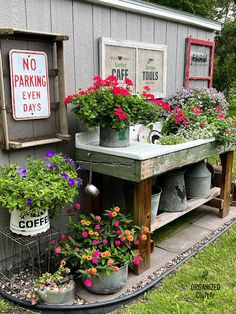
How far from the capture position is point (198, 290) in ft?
7.64

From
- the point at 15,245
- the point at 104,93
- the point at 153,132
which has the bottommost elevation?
the point at 15,245

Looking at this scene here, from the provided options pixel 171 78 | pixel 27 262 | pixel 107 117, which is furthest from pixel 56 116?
pixel 171 78

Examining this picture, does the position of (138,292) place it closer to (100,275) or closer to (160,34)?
(100,275)

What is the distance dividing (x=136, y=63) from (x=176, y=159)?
110 cm

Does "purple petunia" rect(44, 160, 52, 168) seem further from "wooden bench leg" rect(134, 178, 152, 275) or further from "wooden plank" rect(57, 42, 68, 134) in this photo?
"wooden bench leg" rect(134, 178, 152, 275)

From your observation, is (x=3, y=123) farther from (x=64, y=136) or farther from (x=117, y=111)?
(x=117, y=111)

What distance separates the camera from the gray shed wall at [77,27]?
7.52 feet

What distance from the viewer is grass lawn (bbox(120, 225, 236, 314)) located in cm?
213

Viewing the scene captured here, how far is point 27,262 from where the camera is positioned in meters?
2.61

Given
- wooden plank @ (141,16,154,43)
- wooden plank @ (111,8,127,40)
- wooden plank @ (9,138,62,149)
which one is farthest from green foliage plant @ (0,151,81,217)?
wooden plank @ (141,16,154,43)

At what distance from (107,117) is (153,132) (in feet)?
2.60

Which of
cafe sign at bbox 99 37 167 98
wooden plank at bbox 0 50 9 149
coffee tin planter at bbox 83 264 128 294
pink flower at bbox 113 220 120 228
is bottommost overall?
coffee tin planter at bbox 83 264 128 294

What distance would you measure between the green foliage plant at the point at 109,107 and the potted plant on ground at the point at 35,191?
1.27 feet

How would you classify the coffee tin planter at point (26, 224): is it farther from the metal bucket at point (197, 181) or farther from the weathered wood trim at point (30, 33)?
the metal bucket at point (197, 181)
